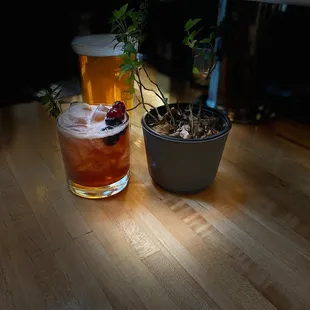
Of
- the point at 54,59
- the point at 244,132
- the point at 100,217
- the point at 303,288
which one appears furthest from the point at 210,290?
the point at 54,59

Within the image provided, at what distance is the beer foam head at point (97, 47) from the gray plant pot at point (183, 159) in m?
0.46

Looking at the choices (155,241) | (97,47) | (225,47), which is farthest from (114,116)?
(225,47)

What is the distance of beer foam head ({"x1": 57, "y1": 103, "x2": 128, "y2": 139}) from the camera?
83 centimetres

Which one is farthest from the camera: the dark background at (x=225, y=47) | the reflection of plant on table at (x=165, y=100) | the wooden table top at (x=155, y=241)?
the dark background at (x=225, y=47)

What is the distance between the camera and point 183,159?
0.85 metres

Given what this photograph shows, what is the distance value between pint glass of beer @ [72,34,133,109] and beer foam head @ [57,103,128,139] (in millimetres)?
369

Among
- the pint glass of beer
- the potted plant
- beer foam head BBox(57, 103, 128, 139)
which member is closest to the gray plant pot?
the potted plant

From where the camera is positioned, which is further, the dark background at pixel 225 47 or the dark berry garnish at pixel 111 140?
the dark background at pixel 225 47

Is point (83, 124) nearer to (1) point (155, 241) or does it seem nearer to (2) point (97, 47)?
(1) point (155, 241)

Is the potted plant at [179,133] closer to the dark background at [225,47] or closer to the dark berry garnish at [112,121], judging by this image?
the dark berry garnish at [112,121]

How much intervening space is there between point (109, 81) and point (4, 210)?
0.66 meters

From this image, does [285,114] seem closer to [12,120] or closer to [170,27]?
[170,27]

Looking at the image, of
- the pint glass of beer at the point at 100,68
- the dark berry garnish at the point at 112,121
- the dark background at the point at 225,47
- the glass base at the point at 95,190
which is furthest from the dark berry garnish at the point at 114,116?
the dark background at the point at 225,47

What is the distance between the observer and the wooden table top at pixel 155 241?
2.13 ft
